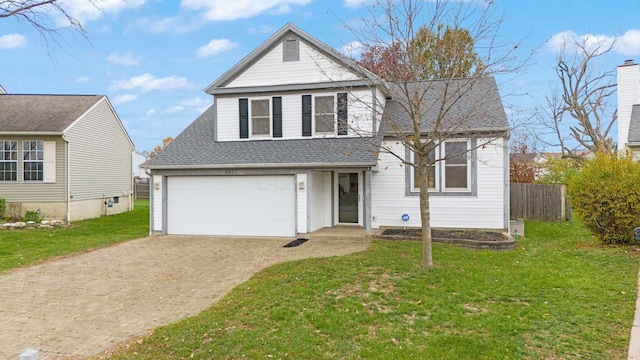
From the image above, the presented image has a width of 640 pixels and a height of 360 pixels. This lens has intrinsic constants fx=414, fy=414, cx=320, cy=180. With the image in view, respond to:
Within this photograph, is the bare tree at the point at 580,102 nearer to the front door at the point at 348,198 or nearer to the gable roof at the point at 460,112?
the gable roof at the point at 460,112

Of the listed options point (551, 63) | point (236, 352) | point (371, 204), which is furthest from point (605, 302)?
point (551, 63)

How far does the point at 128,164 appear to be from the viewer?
76.9ft

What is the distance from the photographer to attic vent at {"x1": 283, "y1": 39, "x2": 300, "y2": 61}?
13.7m

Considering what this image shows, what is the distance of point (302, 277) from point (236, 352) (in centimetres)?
281

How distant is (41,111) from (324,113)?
13966 millimetres

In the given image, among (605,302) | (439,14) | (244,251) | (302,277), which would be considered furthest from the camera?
(244,251)

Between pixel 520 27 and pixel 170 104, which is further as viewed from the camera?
pixel 170 104

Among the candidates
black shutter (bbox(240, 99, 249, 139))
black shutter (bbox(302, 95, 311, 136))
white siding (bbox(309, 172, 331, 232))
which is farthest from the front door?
black shutter (bbox(240, 99, 249, 139))

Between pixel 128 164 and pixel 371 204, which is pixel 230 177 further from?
pixel 128 164

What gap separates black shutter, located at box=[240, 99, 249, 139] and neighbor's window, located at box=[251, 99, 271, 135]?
18 centimetres

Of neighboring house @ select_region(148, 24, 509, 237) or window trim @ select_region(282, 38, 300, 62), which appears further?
window trim @ select_region(282, 38, 300, 62)

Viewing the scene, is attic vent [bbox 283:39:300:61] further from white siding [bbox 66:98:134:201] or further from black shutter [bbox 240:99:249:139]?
white siding [bbox 66:98:134:201]

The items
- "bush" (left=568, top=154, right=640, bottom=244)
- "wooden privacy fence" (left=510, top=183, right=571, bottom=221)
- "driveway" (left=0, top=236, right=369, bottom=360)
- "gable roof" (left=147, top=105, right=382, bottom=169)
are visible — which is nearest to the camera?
"driveway" (left=0, top=236, right=369, bottom=360)

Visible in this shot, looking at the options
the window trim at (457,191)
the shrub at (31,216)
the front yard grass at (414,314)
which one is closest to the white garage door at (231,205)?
the window trim at (457,191)
